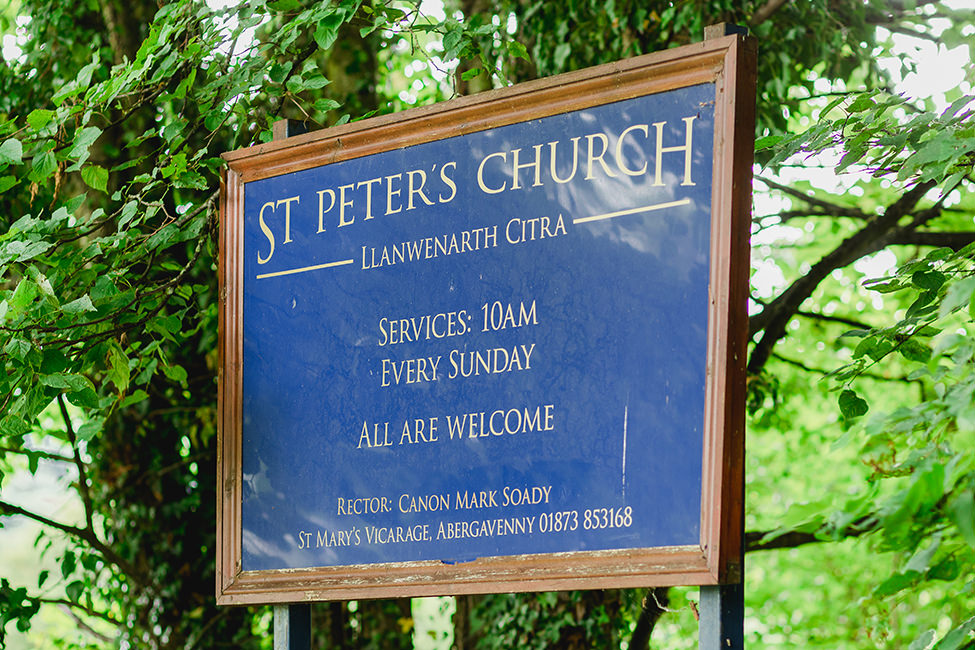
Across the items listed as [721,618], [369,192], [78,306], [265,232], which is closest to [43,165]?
[78,306]

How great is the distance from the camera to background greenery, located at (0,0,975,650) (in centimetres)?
325

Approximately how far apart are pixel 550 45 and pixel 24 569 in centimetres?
2784

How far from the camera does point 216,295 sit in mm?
6367

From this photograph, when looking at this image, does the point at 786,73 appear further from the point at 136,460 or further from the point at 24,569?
the point at 24,569

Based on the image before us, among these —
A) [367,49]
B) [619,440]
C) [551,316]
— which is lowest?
[619,440]

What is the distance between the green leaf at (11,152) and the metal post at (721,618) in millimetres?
2336

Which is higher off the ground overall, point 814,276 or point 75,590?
point 814,276

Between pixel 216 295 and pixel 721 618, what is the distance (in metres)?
4.41

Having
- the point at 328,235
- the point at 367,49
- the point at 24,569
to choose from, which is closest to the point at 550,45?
the point at 367,49

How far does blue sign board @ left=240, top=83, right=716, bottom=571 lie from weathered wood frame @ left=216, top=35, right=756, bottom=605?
0.10 feet

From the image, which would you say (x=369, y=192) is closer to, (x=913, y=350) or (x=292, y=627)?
(x=292, y=627)

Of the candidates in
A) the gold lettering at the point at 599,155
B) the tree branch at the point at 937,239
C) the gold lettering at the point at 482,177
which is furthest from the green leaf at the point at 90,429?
the tree branch at the point at 937,239

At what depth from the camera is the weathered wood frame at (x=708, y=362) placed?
2.48 metres

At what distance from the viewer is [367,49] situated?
24.5ft
